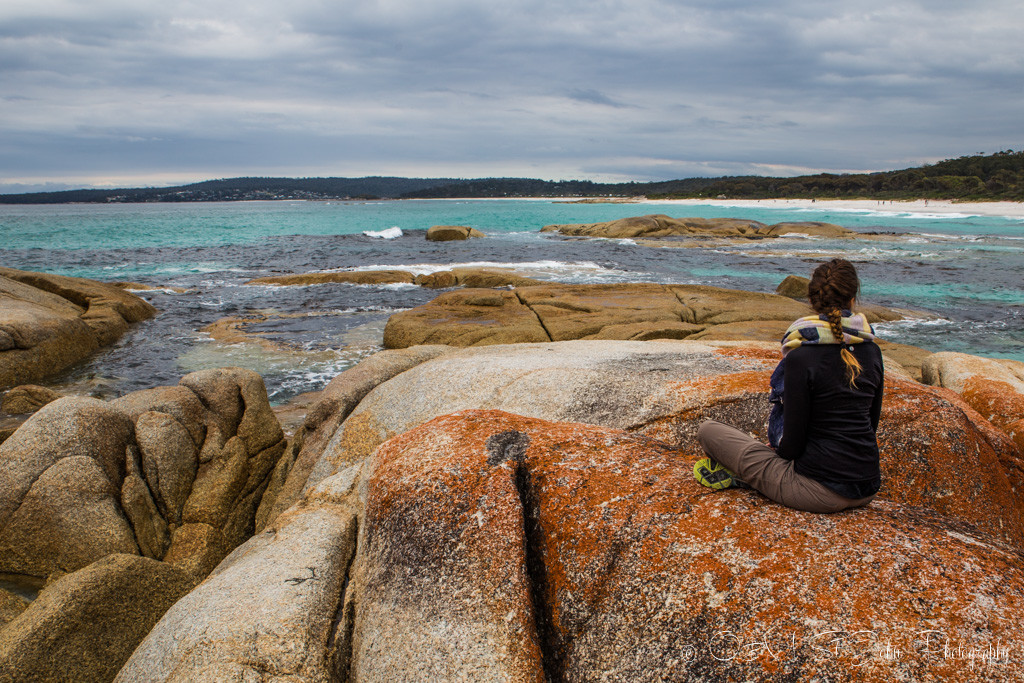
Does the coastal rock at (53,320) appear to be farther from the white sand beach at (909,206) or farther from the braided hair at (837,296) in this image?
the white sand beach at (909,206)

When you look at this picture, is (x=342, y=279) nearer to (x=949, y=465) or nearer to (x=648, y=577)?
(x=949, y=465)

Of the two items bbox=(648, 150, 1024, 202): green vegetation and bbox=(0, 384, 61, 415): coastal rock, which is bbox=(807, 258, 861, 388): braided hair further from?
bbox=(648, 150, 1024, 202): green vegetation

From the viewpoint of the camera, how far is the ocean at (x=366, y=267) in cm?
1656

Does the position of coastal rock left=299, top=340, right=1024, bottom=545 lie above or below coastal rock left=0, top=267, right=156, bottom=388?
above

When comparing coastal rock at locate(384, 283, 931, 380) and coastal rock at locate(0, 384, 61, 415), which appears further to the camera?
coastal rock at locate(384, 283, 931, 380)

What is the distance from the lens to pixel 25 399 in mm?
11250

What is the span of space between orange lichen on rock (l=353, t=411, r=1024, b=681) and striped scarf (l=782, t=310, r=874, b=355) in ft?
3.60

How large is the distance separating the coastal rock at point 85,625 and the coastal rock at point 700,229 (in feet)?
182

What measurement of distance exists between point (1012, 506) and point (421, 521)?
5.03 meters

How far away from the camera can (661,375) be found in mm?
7004

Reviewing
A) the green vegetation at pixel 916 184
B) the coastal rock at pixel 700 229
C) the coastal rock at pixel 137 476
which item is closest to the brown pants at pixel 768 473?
the coastal rock at pixel 137 476

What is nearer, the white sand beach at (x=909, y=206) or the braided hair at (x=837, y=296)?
the braided hair at (x=837, y=296)

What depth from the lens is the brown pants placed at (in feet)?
12.5

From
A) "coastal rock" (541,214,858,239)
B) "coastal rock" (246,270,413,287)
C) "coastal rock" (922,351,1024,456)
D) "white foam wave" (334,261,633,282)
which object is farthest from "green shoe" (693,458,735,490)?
"coastal rock" (541,214,858,239)
